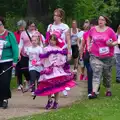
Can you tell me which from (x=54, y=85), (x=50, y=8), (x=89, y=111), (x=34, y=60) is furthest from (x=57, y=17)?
(x=50, y=8)

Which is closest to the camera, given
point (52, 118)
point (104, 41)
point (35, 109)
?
point (52, 118)

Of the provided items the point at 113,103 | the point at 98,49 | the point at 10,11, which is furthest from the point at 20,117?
the point at 10,11

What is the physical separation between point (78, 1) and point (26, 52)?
16686 millimetres

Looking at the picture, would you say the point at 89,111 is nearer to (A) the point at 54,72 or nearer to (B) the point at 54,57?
(A) the point at 54,72

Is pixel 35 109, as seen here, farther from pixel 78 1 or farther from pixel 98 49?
pixel 78 1

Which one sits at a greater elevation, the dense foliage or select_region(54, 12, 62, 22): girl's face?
select_region(54, 12, 62, 22): girl's face

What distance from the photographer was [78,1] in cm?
2894

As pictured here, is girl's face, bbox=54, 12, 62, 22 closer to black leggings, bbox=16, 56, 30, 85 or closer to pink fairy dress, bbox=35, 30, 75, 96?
pink fairy dress, bbox=35, 30, 75, 96

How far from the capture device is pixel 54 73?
997 centimetres

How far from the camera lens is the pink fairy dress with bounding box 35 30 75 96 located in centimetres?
997

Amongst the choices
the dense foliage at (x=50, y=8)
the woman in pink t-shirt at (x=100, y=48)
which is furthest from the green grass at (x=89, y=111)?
the dense foliage at (x=50, y=8)

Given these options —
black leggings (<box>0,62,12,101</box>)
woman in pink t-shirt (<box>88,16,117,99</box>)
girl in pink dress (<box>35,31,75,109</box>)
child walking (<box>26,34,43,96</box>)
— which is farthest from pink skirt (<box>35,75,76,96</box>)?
child walking (<box>26,34,43,96</box>)

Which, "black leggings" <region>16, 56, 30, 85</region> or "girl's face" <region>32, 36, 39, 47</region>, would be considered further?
"black leggings" <region>16, 56, 30, 85</region>

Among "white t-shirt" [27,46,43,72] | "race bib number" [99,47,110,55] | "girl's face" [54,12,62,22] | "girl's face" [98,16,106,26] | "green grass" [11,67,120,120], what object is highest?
"girl's face" [54,12,62,22]
